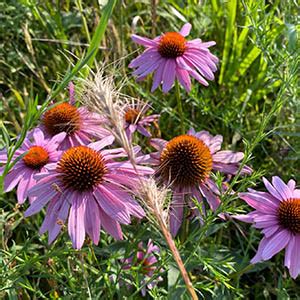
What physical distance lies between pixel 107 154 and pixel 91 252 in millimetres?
192

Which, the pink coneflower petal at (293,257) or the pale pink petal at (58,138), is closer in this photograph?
the pink coneflower petal at (293,257)

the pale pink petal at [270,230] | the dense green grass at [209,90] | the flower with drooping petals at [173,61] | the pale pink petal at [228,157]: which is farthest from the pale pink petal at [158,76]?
the pale pink petal at [270,230]

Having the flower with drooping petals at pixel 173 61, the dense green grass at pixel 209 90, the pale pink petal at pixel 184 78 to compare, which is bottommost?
the dense green grass at pixel 209 90

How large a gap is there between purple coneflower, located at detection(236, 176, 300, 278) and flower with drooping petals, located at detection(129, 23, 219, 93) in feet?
1.12

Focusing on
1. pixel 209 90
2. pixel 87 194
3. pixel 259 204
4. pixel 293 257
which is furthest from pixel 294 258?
pixel 209 90

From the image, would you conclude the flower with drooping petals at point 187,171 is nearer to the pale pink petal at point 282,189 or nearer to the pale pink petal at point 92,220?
the pale pink petal at point 282,189

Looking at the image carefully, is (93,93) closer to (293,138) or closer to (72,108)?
(72,108)

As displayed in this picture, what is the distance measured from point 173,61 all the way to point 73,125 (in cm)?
30

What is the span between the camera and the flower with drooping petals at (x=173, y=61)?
4.28 ft

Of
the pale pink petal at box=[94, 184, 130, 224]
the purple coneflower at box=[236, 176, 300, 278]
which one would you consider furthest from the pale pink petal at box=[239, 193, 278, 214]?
the pale pink petal at box=[94, 184, 130, 224]

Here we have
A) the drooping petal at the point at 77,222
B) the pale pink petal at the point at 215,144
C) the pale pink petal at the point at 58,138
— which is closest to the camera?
the drooping petal at the point at 77,222

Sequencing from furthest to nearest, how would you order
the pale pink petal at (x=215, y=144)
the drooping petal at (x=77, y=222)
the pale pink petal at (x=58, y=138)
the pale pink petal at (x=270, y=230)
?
the pale pink petal at (x=215, y=144) < the pale pink petal at (x=58, y=138) < the pale pink petal at (x=270, y=230) < the drooping petal at (x=77, y=222)

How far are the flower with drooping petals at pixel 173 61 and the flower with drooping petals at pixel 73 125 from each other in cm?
18

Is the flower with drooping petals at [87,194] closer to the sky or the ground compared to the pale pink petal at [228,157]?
closer to the sky
